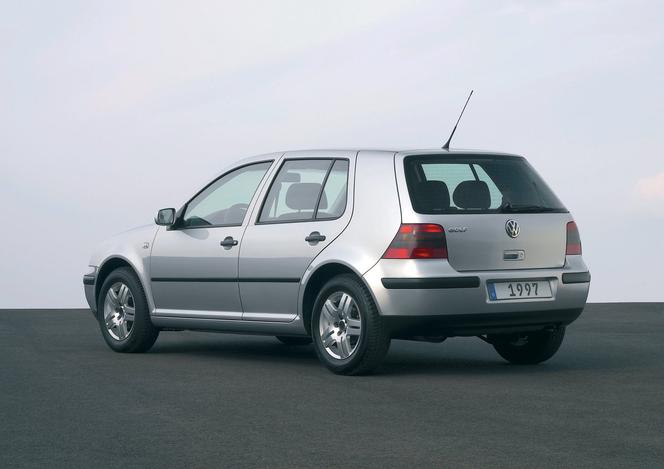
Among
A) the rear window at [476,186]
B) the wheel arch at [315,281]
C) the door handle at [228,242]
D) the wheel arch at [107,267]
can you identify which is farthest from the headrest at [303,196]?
the wheel arch at [107,267]

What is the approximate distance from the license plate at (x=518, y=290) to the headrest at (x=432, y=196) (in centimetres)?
71

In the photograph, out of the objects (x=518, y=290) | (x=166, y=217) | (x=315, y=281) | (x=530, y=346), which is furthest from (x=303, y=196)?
(x=530, y=346)

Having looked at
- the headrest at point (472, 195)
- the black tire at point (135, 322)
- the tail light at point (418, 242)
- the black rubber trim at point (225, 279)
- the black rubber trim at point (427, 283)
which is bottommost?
the black tire at point (135, 322)

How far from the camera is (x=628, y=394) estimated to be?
849cm

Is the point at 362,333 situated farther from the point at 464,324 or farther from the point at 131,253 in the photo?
the point at 131,253

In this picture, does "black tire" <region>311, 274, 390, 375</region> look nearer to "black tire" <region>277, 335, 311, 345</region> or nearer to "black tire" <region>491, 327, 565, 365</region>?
"black tire" <region>491, 327, 565, 365</region>

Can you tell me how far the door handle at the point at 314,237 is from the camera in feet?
31.9

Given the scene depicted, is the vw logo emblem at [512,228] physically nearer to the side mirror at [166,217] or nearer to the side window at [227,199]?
Answer: the side window at [227,199]

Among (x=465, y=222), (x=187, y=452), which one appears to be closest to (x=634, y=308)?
(x=465, y=222)

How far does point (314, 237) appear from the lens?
977 cm

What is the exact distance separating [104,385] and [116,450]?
283 centimetres

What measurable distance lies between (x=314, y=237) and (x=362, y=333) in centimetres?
93

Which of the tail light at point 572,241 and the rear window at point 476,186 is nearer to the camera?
the rear window at point 476,186

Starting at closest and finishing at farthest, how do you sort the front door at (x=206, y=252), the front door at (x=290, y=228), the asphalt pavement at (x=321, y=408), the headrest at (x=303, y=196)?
1. the asphalt pavement at (x=321, y=408)
2. the front door at (x=290, y=228)
3. the headrest at (x=303, y=196)
4. the front door at (x=206, y=252)
